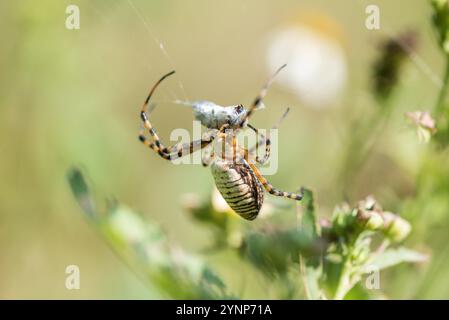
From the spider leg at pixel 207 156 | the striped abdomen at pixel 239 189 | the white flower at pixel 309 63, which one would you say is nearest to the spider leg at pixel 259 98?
the striped abdomen at pixel 239 189

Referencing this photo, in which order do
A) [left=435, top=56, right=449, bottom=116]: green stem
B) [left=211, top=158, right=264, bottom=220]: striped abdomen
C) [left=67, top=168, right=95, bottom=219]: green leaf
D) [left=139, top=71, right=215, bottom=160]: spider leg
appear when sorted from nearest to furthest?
[left=435, top=56, right=449, bottom=116]: green stem, [left=211, top=158, right=264, bottom=220]: striped abdomen, [left=67, top=168, right=95, bottom=219]: green leaf, [left=139, top=71, right=215, bottom=160]: spider leg

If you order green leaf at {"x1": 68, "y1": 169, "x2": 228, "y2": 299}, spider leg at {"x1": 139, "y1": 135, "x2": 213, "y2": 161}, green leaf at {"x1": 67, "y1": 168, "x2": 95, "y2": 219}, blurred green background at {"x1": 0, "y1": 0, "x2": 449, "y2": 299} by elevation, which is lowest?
green leaf at {"x1": 68, "y1": 169, "x2": 228, "y2": 299}

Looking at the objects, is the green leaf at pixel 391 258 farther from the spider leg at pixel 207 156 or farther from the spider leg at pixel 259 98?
the spider leg at pixel 207 156

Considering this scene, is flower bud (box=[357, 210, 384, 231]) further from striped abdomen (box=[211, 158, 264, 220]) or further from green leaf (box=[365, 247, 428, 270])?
striped abdomen (box=[211, 158, 264, 220])

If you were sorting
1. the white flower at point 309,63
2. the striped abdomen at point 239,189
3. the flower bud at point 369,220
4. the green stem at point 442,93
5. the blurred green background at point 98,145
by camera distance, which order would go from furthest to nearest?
the white flower at point 309,63
the blurred green background at point 98,145
the striped abdomen at point 239,189
the green stem at point 442,93
the flower bud at point 369,220

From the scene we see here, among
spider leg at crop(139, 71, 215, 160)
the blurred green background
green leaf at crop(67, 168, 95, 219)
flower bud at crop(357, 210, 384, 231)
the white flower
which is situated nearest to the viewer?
flower bud at crop(357, 210, 384, 231)

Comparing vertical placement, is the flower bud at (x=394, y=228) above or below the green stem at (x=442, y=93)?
below

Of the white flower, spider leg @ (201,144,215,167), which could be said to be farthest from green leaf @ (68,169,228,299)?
the white flower

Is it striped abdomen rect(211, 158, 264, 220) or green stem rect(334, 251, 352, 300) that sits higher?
striped abdomen rect(211, 158, 264, 220)

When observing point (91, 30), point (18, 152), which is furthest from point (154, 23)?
point (18, 152)
